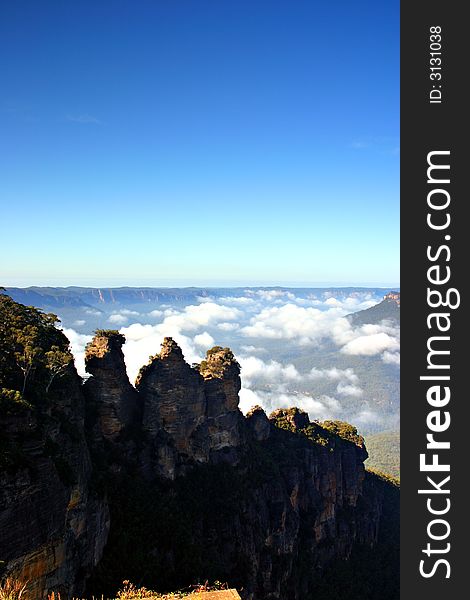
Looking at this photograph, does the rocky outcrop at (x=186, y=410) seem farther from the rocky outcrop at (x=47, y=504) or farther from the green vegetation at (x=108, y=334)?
the rocky outcrop at (x=47, y=504)

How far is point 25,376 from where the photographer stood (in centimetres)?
2586

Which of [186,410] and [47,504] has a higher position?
[47,504]

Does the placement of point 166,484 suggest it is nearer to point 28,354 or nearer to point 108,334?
point 108,334

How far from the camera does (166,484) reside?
134 ft

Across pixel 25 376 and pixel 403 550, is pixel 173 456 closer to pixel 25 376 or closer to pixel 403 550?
pixel 25 376

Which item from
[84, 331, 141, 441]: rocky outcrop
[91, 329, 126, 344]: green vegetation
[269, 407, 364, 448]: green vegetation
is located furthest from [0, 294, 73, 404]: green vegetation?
[269, 407, 364, 448]: green vegetation

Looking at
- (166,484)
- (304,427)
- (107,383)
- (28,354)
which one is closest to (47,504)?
(28,354)

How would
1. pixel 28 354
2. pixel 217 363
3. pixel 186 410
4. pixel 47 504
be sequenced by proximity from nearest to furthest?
pixel 47 504 → pixel 28 354 → pixel 186 410 → pixel 217 363

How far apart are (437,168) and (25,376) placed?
2483 centimetres

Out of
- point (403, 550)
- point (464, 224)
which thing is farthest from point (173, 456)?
point (464, 224)

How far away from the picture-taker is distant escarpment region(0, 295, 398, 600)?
2225 cm

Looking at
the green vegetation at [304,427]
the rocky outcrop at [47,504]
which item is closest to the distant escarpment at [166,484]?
the rocky outcrop at [47,504]

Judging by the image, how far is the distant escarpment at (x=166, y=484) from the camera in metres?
22.2

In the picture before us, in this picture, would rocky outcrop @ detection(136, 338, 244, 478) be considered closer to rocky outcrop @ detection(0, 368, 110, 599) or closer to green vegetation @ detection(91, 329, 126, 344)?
green vegetation @ detection(91, 329, 126, 344)
